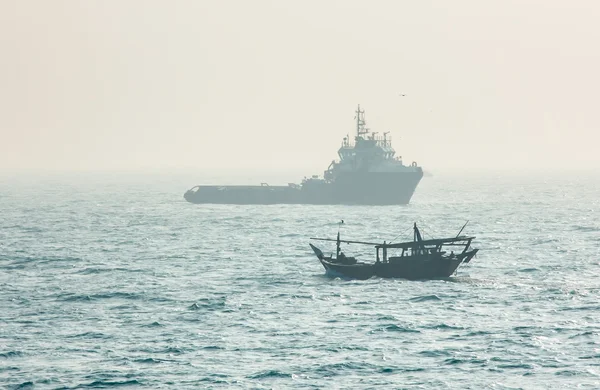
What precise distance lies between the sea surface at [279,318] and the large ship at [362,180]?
61460 mm

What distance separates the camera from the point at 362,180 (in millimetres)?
175000

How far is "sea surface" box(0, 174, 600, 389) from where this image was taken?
1810 inches

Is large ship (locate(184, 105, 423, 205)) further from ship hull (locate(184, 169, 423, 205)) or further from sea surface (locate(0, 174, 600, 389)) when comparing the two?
sea surface (locate(0, 174, 600, 389))

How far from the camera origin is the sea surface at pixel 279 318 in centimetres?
4597

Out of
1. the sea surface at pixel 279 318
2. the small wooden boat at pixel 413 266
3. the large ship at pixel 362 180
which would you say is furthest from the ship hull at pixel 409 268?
the large ship at pixel 362 180

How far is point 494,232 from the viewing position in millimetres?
126125

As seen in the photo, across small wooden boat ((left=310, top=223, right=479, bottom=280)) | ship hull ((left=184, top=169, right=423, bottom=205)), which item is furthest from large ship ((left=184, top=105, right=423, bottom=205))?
small wooden boat ((left=310, top=223, right=479, bottom=280))

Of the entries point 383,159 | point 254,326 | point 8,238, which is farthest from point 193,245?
point 383,159

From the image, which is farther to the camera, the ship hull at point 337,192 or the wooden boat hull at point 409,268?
the ship hull at point 337,192

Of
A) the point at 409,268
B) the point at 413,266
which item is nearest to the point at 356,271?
the point at 409,268

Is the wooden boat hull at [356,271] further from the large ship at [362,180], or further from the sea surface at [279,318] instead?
the large ship at [362,180]

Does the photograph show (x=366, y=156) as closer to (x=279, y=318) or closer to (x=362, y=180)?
(x=362, y=180)

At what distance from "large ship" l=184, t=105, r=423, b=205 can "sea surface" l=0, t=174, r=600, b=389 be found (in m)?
61.5

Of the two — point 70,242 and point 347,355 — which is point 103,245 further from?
point 347,355
